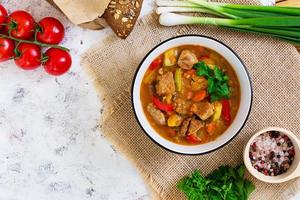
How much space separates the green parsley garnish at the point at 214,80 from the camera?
281cm

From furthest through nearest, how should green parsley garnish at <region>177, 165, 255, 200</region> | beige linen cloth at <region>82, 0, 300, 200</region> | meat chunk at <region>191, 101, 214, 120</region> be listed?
beige linen cloth at <region>82, 0, 300, 200</region> < green parsley garnish at <region>177, 165, 255, 200</region> < meat chunk at <region>191, 101, 214, 120</region>

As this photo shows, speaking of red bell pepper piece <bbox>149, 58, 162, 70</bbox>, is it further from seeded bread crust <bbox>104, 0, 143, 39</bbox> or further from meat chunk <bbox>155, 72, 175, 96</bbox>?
seeded bread crust <bbox>104, 0, 143, 39</bbox>

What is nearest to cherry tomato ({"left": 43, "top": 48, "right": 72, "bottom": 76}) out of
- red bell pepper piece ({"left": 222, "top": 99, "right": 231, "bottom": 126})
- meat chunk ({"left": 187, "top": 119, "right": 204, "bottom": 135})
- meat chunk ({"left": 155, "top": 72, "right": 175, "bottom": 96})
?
meat chunk ({"left": 155, "top": 72, "right": 175, "bottom": 96})

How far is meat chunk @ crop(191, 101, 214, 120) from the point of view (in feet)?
9.17

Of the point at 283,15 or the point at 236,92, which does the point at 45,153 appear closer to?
the point at 236,92

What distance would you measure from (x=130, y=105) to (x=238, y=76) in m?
0.58

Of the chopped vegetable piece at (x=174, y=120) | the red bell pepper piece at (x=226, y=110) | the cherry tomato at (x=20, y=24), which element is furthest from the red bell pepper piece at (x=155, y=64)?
the cherry tomato at (x=20, y=24)

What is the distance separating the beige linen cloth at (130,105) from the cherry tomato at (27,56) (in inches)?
9.7

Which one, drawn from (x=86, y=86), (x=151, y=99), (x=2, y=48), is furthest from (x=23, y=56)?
(x=151, y=99)

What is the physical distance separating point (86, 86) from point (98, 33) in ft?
0.92

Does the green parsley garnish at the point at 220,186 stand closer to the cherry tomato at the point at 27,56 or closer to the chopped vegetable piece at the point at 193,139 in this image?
the chopped vegetable piece at the point at 193,139

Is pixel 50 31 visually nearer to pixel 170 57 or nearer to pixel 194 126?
pixel 170 57

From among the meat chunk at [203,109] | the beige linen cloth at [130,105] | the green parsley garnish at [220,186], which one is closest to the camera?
the meat chunk at [203,109]

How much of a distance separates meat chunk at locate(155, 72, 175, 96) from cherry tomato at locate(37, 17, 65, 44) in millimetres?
562
